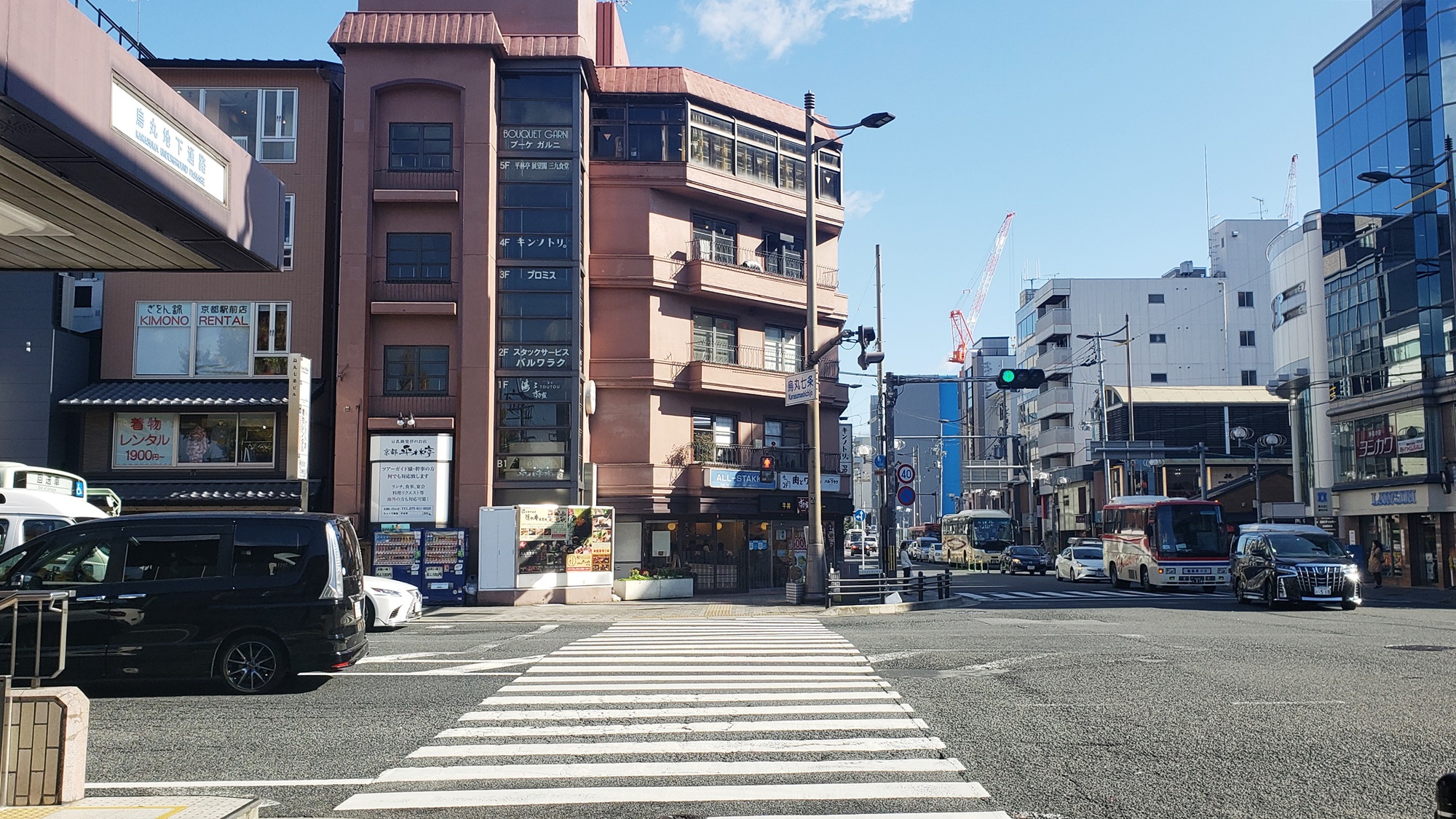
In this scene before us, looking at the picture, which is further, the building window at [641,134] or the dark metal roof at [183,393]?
the building window at [641,134]

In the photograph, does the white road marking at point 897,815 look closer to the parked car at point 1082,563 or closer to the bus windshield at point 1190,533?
the bus windshield at point 1190,533

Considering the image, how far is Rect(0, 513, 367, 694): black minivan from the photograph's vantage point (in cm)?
1198

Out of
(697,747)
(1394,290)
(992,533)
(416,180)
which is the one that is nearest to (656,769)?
(697,747)

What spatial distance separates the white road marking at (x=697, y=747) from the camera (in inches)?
353

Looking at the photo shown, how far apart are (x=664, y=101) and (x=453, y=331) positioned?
11.2 meters

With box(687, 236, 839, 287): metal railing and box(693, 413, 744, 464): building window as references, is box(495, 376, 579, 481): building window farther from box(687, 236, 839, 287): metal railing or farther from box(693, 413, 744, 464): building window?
box(687, 236, 839, 287): metal railing

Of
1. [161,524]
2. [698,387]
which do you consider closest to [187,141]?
[161,524]

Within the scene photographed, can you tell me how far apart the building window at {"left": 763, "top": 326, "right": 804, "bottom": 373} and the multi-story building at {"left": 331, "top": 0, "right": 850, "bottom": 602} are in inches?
29.5

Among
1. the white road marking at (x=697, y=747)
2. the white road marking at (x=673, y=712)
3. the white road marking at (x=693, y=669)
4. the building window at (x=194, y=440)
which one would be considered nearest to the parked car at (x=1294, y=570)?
the white road marking at (x=693, y=669)

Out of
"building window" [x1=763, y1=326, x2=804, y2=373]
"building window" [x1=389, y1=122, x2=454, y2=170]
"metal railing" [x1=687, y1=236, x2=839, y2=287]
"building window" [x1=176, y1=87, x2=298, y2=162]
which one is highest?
"building window" [x1=176, y1=87, x2=298, y2=162]

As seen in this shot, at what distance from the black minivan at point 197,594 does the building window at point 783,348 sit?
94.5 ft

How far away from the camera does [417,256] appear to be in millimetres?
33500

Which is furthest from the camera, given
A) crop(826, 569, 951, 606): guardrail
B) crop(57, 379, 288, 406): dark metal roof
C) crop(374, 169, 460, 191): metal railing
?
crop(374, 169, 460, 191): metal railing

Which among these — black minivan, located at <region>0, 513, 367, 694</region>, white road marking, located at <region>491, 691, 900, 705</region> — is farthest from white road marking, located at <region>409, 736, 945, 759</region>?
black minivan, located at <region>0, 513, 367, 694</region>
